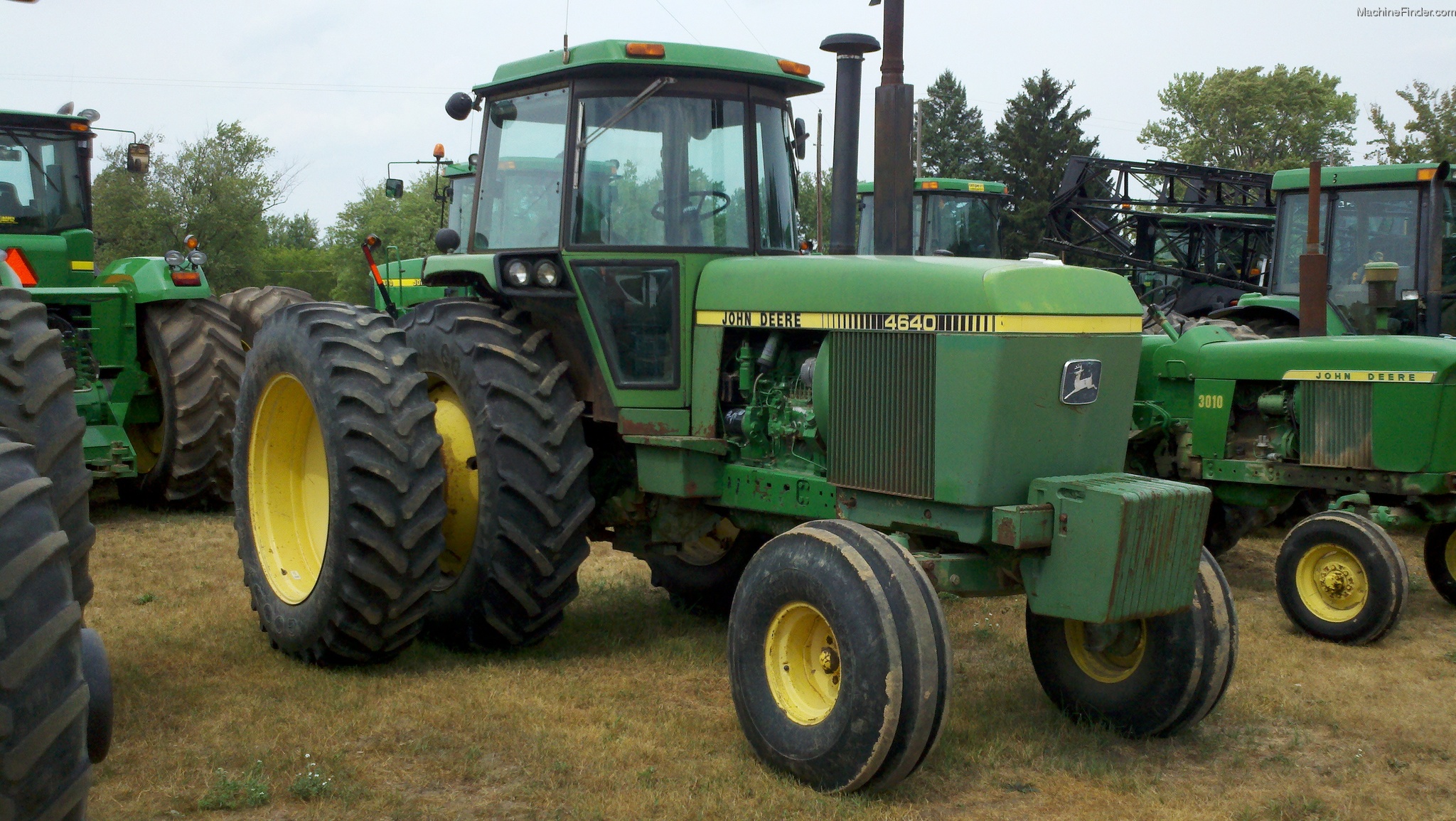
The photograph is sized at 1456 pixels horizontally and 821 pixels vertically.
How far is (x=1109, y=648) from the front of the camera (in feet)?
15.7

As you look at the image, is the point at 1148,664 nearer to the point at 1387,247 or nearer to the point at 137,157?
the point at 1387,247

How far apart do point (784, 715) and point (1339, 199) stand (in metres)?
7.45

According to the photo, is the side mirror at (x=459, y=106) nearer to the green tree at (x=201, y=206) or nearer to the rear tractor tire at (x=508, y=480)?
the rear tractor tire at (x=508, y=480)

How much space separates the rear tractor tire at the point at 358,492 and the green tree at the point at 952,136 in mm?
41110

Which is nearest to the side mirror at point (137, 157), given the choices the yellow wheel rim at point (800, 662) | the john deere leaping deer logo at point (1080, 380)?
the yellow wheel rim at point (800, 662)

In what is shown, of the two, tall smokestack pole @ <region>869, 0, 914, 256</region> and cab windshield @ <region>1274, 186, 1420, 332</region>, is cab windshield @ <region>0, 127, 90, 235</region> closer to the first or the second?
tall smokestack pole @ <region>869, 0, 914, 256</region>

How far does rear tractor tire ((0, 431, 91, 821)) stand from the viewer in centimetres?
235

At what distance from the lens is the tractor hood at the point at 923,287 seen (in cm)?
425

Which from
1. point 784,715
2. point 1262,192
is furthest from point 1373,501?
point 1262,192

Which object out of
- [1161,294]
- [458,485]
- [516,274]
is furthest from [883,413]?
[1161,294]

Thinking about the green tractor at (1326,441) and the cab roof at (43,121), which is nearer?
the green tractor at (1326,441)

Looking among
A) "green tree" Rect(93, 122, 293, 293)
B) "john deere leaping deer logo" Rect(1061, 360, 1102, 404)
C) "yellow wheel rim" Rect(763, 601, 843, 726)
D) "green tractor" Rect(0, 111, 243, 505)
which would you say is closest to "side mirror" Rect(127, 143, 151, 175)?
"green tractor" Rect(0, 111, 243, 505)

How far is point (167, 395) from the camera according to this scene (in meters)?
9.02

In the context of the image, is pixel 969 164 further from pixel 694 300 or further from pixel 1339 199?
pixel 694 300
